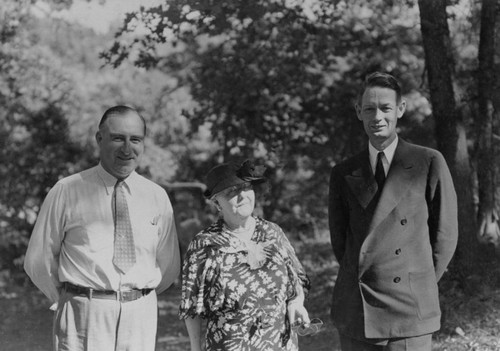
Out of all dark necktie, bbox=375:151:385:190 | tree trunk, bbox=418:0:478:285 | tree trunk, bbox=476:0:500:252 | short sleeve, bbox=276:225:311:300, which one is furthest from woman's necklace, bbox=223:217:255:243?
tree trunk, bbox=476:0:500:252

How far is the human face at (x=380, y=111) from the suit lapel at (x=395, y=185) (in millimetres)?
159

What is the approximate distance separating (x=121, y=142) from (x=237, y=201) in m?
0.70

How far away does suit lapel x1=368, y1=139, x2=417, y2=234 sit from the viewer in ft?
11.3

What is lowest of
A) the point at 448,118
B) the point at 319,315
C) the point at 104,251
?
the point at 319,315

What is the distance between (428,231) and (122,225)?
161cm

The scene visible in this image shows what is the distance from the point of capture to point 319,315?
9.88 metres

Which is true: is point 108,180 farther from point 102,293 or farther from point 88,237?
point 102,293

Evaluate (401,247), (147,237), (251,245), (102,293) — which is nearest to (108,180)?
(147,237)

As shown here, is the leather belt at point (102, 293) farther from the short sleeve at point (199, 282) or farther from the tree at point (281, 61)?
the tree at point (281, 61)

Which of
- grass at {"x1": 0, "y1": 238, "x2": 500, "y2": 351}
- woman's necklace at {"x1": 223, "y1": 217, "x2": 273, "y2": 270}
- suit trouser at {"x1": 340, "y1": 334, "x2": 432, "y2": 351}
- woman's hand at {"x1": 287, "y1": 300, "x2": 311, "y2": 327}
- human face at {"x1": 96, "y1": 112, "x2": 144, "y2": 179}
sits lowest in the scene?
grass at {"x1": 0, "y1": 238, "x2": 500, "y2": 351}

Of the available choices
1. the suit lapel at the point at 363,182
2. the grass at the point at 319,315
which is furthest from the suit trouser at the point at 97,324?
the grass at the point at 319,315

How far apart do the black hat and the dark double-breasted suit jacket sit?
0.55 m

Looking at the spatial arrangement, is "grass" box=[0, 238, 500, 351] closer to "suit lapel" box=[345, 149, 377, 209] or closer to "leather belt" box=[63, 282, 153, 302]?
"suit lapel" box=[345, 149, 377, 209]

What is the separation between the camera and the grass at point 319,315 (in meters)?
7.21
